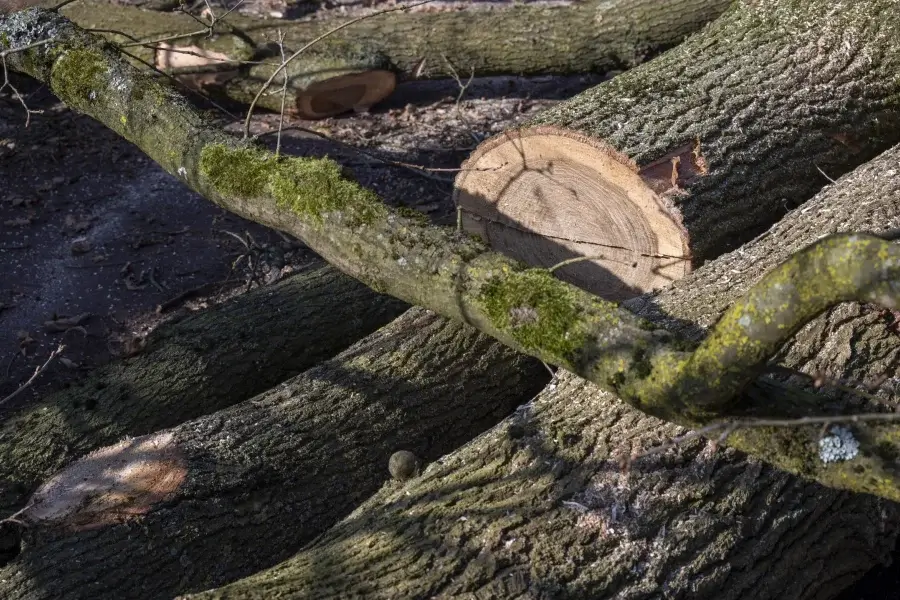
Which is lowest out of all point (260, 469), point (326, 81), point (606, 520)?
point (260, 469)

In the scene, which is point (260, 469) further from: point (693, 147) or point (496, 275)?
point (693, 147)

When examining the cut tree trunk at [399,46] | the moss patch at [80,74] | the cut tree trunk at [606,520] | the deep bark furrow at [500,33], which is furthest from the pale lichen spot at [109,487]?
the deep bark furrow at [500,33]

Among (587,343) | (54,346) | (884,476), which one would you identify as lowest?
(54,346)

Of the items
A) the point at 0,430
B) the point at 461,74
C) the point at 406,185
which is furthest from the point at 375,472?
the point at 461,74

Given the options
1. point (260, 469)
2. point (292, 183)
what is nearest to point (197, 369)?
point (260, 469)

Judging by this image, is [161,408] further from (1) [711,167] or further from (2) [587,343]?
(1) [711,167]

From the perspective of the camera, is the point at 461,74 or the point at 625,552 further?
the point at 461,74

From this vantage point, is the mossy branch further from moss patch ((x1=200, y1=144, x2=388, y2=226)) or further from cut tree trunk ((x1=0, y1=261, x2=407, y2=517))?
cut tree trunk ((x1=0, y1=261, x2=407, y2=517))
